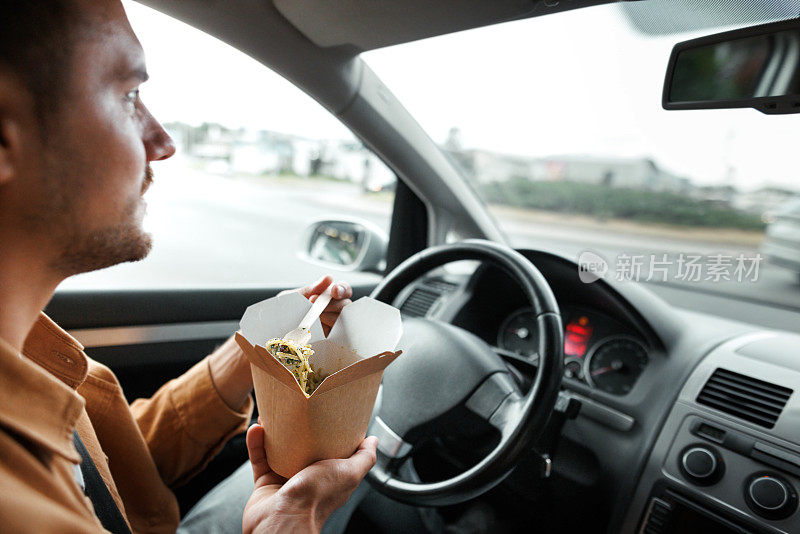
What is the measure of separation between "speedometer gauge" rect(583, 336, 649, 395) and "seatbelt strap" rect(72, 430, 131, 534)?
1.43m

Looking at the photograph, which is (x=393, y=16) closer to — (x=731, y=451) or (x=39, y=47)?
(x=39, y=47)

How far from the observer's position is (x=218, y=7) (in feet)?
5.17

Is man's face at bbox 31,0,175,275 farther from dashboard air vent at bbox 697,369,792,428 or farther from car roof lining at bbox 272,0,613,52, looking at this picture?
dashboard air vent at bbox 697,369,792,428

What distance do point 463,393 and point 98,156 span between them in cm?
103

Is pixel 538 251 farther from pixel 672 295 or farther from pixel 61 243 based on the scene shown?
pixel 61 243

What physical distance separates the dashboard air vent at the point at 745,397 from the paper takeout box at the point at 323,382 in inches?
40.9

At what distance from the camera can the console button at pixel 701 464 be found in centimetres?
152

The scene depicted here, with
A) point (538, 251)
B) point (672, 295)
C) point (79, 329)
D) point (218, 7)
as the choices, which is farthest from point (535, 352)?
point (79, 329)

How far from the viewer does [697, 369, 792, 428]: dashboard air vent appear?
59.7 inches

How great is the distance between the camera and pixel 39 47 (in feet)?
2.71

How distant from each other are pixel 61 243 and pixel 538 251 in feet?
4.97

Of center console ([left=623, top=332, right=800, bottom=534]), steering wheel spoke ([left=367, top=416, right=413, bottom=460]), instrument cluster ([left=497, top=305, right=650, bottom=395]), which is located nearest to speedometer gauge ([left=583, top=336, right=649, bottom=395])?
instrument cluster ([left=497, top=305, right=650, bottom=395])

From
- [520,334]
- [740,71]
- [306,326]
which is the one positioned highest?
[740,71]

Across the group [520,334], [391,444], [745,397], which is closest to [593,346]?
[520,334]
